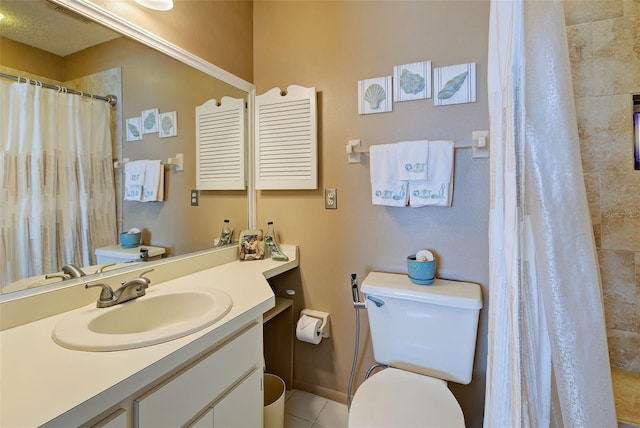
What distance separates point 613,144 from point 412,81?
0.89 metres

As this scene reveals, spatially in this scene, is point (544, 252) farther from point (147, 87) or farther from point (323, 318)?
point (147, 87)

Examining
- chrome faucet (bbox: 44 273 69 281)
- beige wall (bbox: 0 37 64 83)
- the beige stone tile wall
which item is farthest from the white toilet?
Answer: beige wall (bbox: 0 37 64 83)

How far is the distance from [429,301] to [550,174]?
772mm

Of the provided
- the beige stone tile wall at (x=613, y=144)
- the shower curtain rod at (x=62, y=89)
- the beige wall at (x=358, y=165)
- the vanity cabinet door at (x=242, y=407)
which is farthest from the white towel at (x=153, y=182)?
the beige stone tile wall at (x=613, y=144)

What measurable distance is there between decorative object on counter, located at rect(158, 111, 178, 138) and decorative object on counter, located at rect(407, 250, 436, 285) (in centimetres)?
130

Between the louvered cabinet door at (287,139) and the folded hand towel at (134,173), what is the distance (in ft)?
2.10

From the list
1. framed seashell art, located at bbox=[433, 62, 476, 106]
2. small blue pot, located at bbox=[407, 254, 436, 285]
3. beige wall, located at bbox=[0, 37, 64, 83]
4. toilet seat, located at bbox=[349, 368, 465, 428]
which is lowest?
toilet seat, located at bbox=[349, 368, 465, 428]

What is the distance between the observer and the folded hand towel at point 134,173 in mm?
1143

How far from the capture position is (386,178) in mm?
1368

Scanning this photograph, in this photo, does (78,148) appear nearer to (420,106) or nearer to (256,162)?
(256,162)

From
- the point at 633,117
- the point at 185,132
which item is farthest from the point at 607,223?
the point at 185,132

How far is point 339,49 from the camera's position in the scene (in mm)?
1528

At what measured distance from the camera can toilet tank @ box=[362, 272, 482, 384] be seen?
1157 mm

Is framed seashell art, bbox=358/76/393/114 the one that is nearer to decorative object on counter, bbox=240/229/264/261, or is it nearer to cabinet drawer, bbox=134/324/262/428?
decorative object on counter, bbox=240/229/264/261
